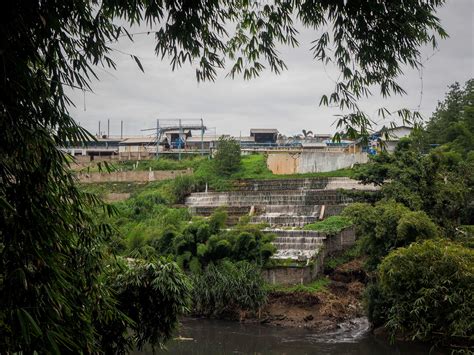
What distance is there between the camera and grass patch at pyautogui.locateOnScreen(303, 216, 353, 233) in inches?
738

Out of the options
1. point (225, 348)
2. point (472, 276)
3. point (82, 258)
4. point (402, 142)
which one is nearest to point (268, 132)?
point (402, 142)

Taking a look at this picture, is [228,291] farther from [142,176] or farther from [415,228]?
[142,176]

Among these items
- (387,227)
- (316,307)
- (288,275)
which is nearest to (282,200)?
(288,275)

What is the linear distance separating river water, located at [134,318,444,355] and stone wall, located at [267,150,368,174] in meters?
13.1

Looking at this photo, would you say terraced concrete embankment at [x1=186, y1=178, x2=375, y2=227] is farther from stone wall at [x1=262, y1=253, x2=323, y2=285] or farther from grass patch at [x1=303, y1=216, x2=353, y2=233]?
stone wall at [x1=262, y1=253, x2=323, y2=285]

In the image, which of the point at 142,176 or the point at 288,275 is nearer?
the point at 288,275

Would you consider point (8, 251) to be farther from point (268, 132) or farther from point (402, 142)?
point (268, 132)

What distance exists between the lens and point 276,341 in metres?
13.3

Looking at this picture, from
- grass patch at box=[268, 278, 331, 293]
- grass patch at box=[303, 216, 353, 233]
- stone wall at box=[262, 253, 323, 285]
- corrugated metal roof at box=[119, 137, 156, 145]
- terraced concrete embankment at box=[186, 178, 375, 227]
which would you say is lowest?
grass patch at box=[268, 278, 331, 293]

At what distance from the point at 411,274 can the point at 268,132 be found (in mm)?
36076

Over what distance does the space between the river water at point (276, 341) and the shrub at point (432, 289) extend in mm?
2465

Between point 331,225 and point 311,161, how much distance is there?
912cm

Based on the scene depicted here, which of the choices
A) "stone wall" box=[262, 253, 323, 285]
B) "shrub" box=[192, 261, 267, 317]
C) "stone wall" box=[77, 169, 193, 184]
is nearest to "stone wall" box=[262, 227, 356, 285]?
"stone wall" box=[262, 253, 323, 285]

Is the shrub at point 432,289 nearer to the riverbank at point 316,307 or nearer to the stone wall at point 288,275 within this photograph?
the riverbank at point 316,307
